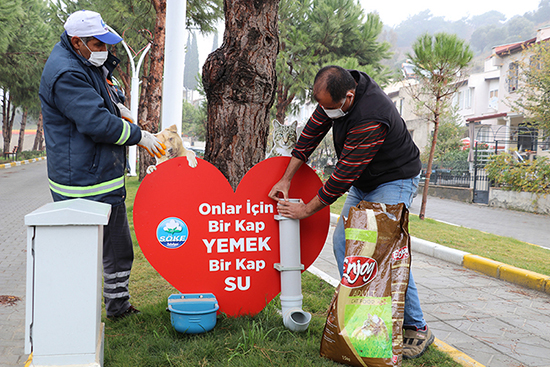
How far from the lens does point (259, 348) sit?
2.84 metres

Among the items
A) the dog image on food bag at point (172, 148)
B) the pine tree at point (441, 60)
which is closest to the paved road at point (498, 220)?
the pine tree at point (441, 60)

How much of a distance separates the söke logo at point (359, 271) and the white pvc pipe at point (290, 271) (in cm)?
56

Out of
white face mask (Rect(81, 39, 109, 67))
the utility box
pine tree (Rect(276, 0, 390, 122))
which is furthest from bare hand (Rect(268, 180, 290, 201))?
pine tree (Rect(276, 0, 390, 122))

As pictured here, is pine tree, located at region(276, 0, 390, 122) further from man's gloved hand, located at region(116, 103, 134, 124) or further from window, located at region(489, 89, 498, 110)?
window, located at region(489, 89, 498, 110)

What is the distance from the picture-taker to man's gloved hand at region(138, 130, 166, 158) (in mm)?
2973

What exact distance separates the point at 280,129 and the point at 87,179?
1391 mm

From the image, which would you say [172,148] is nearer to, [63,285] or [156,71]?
[63,285]

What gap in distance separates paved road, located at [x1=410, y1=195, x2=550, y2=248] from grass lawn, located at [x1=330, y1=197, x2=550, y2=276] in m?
1.13

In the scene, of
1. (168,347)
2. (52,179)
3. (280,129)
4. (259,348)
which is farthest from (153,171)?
(259,348)

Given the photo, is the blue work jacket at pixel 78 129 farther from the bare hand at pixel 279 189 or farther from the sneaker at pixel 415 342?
the sneaker at pixel 415 342

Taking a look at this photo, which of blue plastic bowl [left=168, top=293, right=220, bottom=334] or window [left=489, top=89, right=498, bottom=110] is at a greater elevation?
window [left=489, top=89, right=498, bottom=110]

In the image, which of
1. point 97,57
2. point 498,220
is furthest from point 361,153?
point 498,220

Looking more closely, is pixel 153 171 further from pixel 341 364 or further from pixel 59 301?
pixel 341 364

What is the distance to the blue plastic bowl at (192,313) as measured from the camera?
2928mm
